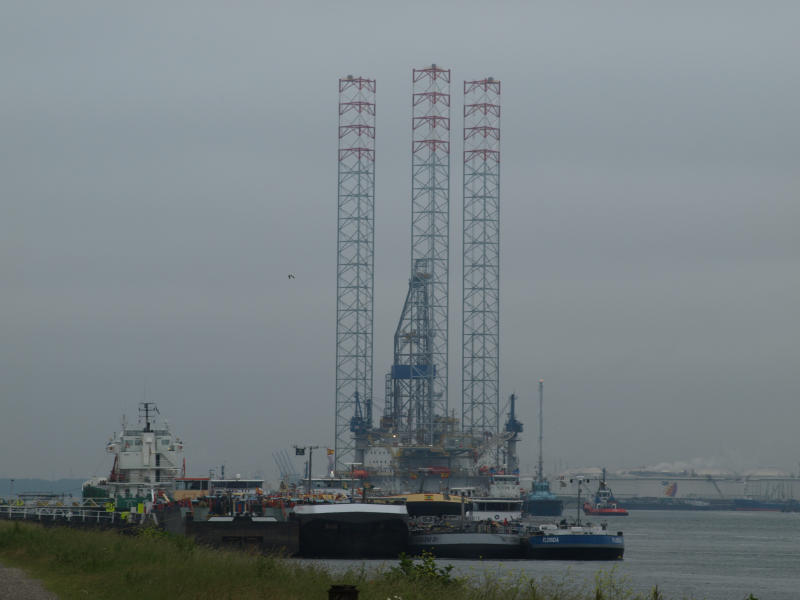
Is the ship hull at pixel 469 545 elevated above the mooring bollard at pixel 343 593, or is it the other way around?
the mooring bollard at pixel 343 593

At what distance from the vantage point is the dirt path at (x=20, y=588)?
30031mm

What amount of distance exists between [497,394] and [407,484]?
683 inches

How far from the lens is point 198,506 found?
284ft

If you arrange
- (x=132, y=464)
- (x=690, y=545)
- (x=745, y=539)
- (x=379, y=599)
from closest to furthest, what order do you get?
1. (x=379, y=599)
2. (x=132, y=464)
3. (x=690, y=545)
4. (x=745, y=539)

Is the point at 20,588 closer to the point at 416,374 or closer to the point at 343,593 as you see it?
the point at 343,593

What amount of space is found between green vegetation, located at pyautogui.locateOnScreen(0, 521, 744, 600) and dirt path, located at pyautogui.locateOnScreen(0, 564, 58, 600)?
15.9 inches

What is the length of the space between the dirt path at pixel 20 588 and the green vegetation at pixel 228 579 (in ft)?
1.32

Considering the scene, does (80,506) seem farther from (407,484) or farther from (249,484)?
(407,484)

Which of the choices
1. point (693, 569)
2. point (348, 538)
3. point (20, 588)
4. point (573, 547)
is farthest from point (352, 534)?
point (20, 588)

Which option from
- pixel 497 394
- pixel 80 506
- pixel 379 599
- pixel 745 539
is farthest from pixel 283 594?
pixel 497 394

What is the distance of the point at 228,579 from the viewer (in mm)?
30156

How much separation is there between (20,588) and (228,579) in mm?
6027

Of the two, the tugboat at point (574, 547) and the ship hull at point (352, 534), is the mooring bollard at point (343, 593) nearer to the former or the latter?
the ship hull at point (352, 534)

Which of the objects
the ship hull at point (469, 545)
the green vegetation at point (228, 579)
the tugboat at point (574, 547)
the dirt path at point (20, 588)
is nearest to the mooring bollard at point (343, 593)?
the green vegetation at point (228, 579)
